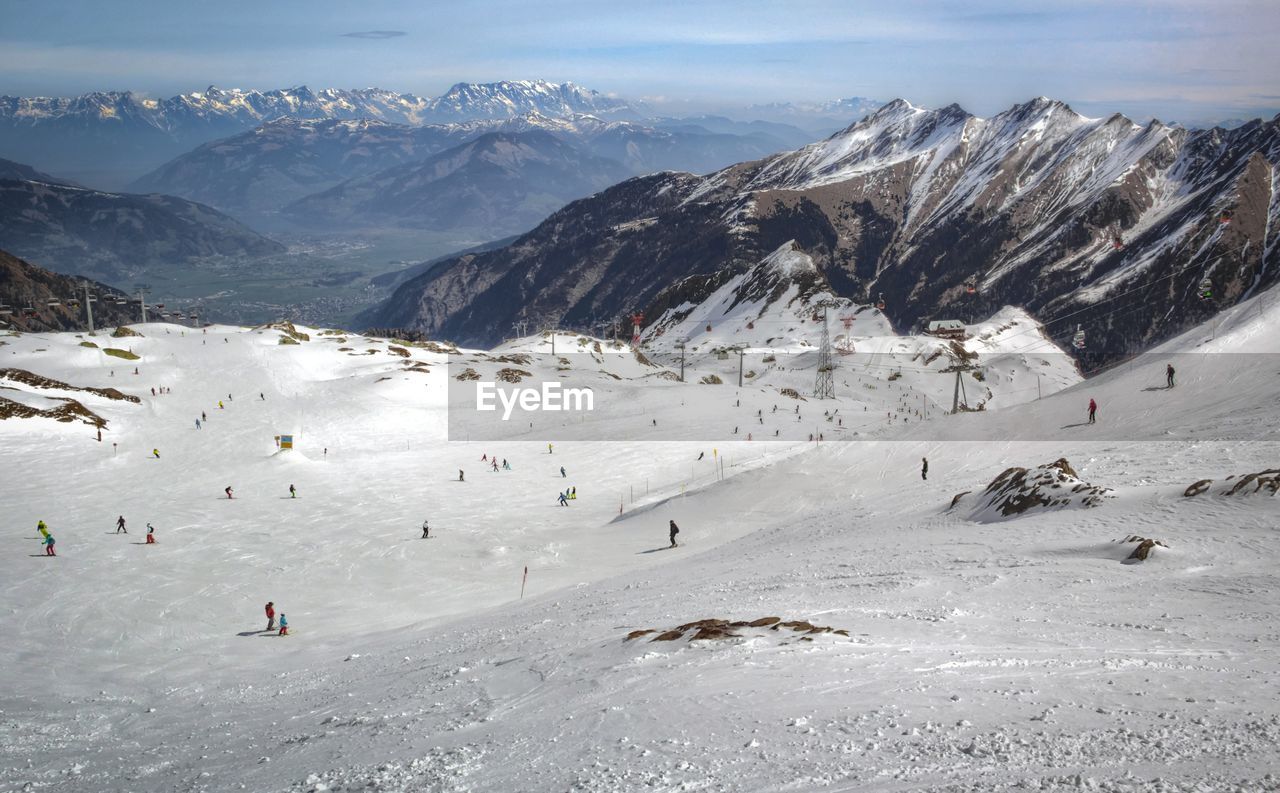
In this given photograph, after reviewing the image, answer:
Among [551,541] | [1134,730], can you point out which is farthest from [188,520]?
[1134,730]

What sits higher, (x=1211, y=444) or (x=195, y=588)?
(x=1211, y=444)

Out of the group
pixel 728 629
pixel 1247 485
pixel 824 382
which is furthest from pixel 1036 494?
pixel 824 382

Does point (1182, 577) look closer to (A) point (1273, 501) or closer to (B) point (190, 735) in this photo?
(A) point (1273, 501)

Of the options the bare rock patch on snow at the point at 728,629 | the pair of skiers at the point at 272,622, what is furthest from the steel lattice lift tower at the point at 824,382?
the bare rock patch on snow at the point at 728,629

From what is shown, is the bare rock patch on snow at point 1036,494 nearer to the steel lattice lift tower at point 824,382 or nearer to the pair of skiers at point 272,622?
the pair of skiers at point 272,622

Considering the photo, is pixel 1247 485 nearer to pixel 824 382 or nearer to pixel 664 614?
pixel 664 614

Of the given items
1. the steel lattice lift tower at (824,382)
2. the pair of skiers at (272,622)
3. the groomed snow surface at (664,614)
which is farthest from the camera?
the steel lattice lift tower at (824,382)

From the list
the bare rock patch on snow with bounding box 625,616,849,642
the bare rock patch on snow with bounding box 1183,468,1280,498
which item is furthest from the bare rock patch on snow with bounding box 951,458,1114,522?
the bare rock patch on snow with bounding box 625,616,849,642

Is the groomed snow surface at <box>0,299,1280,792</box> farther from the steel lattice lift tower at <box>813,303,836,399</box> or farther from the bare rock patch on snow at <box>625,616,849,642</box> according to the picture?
the steel lattice lift tower at <box>813,303,836,399</box>
